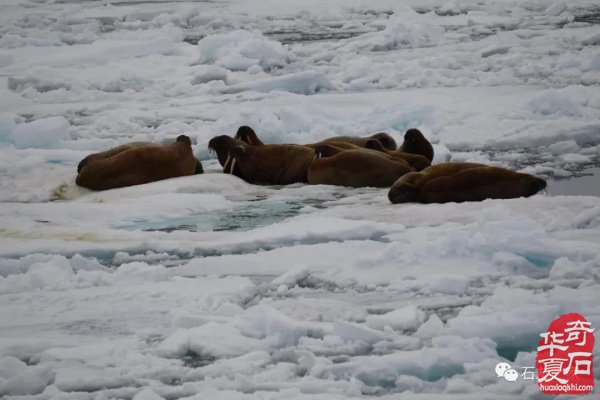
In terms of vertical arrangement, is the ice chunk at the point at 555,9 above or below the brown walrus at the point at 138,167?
above

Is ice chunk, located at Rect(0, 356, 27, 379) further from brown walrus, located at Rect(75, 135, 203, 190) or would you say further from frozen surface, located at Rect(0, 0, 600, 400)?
brown walrus, located at Rect(75, 135, 203, 190)

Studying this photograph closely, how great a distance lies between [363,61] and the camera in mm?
14766

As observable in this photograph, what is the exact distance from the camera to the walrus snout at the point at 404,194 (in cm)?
723

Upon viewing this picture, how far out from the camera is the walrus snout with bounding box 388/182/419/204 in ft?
23.7

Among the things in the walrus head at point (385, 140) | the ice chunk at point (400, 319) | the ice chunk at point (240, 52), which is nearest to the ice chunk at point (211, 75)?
the ice chunk at point (240, 52)

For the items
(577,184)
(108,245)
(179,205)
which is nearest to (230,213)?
(179,205)

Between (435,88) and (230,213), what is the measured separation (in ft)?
19.1

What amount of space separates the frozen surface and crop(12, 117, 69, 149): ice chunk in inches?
0.7

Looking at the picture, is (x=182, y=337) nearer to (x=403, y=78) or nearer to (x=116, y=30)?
(x=403, y=78)

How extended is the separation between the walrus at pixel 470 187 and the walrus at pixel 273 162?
1364mm

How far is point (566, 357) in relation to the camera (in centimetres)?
404

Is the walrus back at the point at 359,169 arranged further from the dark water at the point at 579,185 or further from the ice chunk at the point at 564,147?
the ice chunk at the point at 564,147
